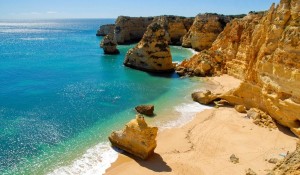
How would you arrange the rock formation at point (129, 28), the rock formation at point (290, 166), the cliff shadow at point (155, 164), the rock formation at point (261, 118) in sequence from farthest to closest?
the rock formation at point (129, 28) → the rock formation at point (261, 118) → the cliff shadow at point (155, 164) → the rock formation at point (290, 166)

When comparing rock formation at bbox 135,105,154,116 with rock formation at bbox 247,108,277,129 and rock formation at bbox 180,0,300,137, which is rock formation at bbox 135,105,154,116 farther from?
rock formation at bbox 247,108,277,129

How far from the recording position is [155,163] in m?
19.8

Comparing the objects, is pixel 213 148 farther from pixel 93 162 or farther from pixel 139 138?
pixel 93 162

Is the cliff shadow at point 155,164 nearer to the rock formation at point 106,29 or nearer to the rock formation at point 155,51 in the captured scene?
the rock formation at point 155,51

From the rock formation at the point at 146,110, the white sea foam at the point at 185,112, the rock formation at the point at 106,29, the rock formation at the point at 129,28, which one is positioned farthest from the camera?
the rock formation at the point at 106,29

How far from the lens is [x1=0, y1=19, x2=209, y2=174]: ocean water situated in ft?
67.0

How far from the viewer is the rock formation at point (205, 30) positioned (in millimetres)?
72000

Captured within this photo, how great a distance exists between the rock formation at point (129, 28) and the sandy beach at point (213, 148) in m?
68.0

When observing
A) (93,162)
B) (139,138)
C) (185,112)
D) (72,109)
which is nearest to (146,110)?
(185,112)

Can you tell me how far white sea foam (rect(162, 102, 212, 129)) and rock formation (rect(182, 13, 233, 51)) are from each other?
4302 cm

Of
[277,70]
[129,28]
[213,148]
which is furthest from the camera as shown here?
[129,28]

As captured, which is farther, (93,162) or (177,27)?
(177,27)

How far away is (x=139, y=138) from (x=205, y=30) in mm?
57304

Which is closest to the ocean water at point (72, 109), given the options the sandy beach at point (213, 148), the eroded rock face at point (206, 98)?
the eroded rock face at point (206, 98)
